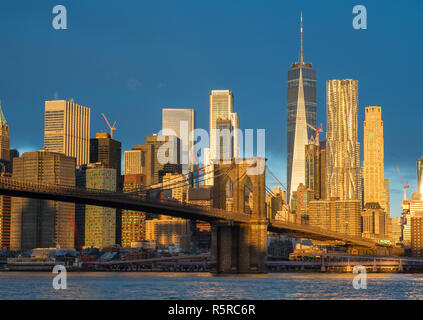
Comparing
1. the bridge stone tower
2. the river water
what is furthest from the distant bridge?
the river water

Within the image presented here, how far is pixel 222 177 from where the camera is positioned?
105 m

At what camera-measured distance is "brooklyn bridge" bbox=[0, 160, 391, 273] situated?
70.8 m

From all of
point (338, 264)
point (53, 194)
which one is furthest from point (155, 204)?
point (338, 264)

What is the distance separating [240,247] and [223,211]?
5118mm

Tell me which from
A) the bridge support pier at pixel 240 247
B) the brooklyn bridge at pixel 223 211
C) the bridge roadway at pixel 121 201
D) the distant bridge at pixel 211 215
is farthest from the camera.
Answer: the bridge support pier at pixel 240 247

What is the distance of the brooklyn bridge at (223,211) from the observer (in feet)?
232

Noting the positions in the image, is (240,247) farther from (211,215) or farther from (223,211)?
(211,215)

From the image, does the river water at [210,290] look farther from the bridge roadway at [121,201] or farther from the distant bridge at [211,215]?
the distant bridge at [211,215]

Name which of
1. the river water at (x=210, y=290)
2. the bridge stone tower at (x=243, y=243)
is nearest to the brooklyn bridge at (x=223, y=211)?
the bridge stone tower at (x=243, y=243)

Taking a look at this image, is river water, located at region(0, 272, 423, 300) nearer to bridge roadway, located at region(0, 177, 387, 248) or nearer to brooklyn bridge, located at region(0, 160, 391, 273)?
bridge roadway, located at region(0, 177, 387, 248)

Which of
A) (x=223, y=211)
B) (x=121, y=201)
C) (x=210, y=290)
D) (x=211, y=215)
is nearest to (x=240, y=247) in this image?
(x=223, y=211)
